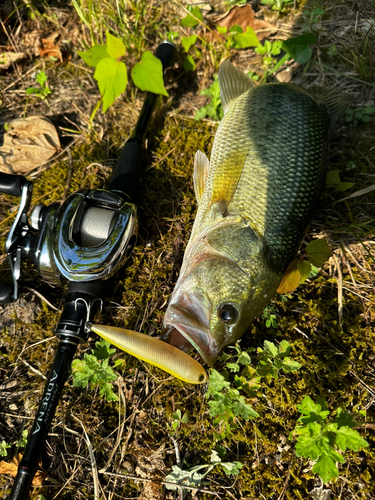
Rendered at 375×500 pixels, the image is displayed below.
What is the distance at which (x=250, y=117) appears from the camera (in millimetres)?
2643

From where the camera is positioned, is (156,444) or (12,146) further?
(12,146)

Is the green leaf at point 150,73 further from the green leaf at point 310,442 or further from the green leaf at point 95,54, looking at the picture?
the green leaf at point 310,442

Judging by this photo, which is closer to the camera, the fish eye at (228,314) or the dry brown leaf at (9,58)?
the fish eye at (228,314)

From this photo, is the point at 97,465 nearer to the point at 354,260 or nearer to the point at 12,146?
the point at 354,260

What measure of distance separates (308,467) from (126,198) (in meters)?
2.38

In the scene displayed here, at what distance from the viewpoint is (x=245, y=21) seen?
382 centimetres

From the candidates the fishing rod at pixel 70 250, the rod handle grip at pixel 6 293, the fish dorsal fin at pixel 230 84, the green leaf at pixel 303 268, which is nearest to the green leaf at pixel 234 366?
the green leaf at pixel 303 268

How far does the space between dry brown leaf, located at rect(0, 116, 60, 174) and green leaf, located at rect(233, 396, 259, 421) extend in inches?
114

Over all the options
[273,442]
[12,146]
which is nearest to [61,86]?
[12,146]

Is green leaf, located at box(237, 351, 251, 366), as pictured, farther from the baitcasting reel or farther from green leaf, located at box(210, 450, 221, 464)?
the baitcasting reel

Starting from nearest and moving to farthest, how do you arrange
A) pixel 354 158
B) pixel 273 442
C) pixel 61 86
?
pixel 273 442 < pixel 354 158 < pixel 61 86

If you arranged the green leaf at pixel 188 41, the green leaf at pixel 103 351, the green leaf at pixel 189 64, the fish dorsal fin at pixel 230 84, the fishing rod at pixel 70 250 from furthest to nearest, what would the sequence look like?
the green leaf at pixel 189 64 < the green leaf at pixel 188 41 < the fish dorsal fin at pixel 230 84 < the green leaf at pixel 103 351 < the fishing rod at pixel 70 250

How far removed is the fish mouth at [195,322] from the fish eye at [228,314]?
85 millimetres

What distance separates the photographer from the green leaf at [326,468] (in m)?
1.96
